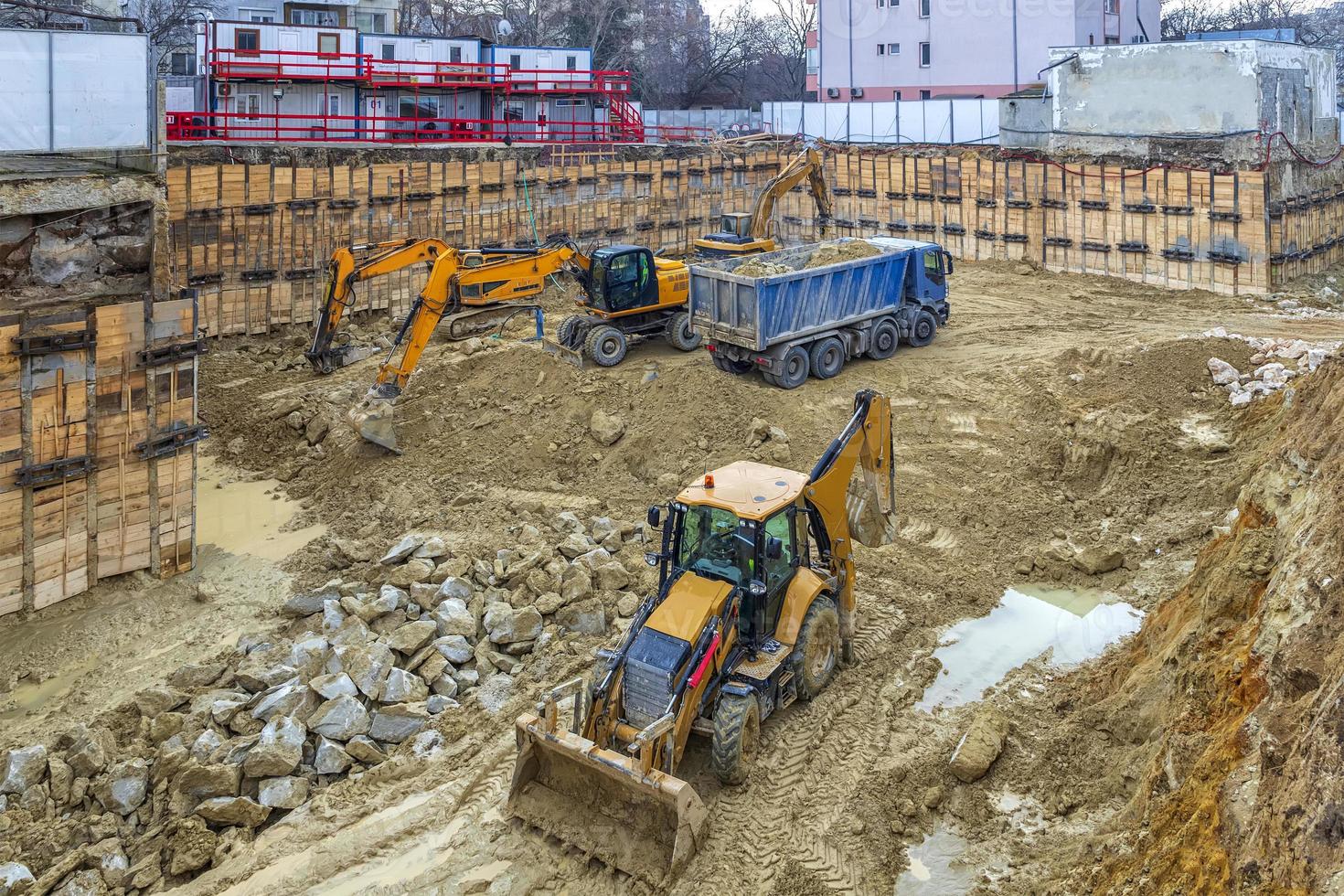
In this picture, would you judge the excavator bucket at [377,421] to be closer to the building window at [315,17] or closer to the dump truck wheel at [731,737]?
the dump truck wheel at [731,737]

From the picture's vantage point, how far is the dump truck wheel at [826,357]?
743 inches

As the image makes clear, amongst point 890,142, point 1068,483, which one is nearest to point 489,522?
point 1068,483

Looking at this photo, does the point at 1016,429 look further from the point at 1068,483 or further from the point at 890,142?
the point at 890,142

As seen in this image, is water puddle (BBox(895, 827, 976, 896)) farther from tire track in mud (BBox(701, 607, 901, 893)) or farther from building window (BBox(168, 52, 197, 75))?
building window (BBox(168, 52, 197, 75))

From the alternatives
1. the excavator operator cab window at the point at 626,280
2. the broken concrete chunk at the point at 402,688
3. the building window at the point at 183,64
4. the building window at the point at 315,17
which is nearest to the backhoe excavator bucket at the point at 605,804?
the broken concrete chunk at the point at 402,688

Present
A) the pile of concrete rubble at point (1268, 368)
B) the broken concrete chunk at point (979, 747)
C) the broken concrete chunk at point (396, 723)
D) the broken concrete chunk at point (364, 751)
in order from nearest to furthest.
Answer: the broken concrete chunk at point (979, 747), the broken concrete chunk at point (364, 751), the broken concrete chunk at point (396, 723), the pile of concrete rubble at point (1268, 368)

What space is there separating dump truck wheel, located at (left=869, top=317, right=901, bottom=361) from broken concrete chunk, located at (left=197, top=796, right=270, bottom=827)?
13.5 meters

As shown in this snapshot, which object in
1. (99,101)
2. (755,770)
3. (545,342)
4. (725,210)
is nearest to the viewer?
(755,770)

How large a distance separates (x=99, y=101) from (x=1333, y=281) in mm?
25512

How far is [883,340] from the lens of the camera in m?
20.0

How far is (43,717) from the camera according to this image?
10633mm

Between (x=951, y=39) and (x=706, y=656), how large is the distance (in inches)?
1606

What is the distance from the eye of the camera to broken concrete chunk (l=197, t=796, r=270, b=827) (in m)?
8.89

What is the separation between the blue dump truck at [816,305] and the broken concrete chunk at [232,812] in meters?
11.0
